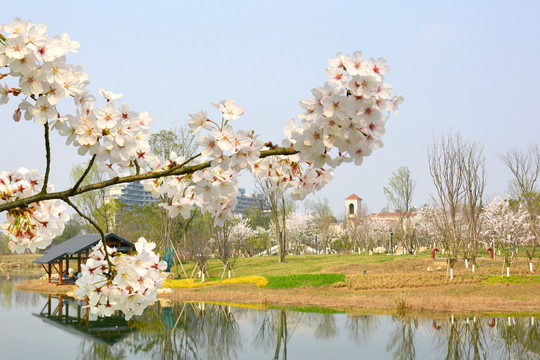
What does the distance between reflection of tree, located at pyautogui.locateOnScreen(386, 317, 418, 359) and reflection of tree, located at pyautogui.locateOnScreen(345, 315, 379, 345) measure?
1.97 feet

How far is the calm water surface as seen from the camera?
11.5 meters

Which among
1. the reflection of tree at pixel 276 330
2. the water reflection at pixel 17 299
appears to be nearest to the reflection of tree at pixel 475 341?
the reflection of tree at pixel 276 330

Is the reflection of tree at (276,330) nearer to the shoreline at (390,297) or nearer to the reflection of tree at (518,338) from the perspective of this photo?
the shoreline at (390,297)

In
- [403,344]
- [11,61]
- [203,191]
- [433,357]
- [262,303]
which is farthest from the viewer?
[262,303]

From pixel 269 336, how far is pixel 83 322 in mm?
6311

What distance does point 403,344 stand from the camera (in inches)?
469

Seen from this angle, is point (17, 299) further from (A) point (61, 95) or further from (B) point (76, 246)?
(A) point (61, 95)

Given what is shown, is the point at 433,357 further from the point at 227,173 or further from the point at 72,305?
the point at 72,305

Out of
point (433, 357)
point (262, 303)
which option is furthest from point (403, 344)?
point (262, 303)

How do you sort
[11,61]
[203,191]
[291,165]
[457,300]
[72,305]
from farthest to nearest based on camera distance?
[72,305]
[457,300]
[291,165]
[203,191]
[11,61]

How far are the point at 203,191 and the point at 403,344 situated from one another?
11.3 meters

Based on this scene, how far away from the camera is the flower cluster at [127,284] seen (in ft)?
6.36

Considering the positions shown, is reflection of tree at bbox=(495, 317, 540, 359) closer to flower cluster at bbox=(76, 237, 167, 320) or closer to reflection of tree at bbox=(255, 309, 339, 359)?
reflection of tree at bbox=(255, 309, 339, 359)

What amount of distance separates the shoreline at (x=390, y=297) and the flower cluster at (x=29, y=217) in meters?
13.5
